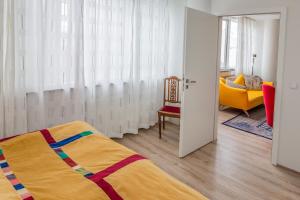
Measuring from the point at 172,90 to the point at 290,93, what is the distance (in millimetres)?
1829

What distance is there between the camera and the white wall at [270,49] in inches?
275

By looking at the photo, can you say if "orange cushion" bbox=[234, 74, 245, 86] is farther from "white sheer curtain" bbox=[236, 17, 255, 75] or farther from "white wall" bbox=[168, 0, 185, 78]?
"white wall" bbox=[168, 0, 185, 78]

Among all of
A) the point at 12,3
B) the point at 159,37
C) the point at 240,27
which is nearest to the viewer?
the point at 12,3

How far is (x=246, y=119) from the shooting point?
5195mm

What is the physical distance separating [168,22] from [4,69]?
8.66 feet

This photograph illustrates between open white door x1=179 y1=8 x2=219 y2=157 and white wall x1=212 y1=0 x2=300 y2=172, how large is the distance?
721 mm

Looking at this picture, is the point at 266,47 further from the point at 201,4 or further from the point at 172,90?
the point at 172,90

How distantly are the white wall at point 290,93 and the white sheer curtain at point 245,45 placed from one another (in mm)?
3733

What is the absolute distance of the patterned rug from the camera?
439 cm

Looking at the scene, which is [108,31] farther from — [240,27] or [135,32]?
[240,27]

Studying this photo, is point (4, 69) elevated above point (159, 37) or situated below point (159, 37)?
below

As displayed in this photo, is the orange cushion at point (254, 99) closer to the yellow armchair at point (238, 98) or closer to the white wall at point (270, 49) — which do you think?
the yellow armchair at point (238, 98)

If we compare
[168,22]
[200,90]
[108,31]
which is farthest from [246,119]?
[108,31]

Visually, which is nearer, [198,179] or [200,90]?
[198,179]
